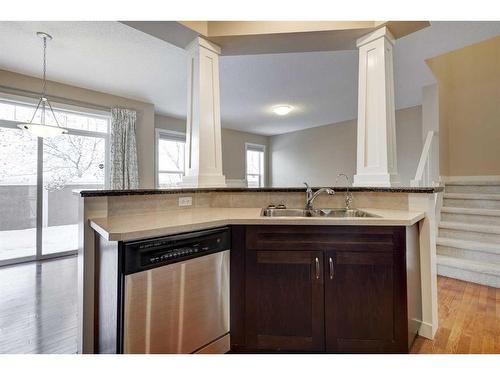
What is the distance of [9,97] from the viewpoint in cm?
357

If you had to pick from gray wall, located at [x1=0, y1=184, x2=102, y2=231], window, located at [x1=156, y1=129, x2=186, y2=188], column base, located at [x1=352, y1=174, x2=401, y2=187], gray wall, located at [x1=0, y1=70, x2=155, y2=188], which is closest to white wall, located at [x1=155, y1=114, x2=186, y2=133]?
window, located at [x1=156, y1=129, x2=186, y2=188]

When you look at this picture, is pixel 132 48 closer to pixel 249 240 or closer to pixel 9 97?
pixel 9 97

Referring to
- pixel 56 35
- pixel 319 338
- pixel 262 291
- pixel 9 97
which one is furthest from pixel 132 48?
pixel 319 338

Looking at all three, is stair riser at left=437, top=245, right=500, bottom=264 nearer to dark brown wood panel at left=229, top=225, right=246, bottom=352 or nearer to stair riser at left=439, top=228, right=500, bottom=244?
stair riser at left=439, top=228, right=500, bottom=244

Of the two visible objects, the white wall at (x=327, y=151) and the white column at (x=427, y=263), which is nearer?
the white column at (x=427, y=263)

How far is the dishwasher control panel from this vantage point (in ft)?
3.89

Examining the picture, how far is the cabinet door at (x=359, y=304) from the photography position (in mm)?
1502

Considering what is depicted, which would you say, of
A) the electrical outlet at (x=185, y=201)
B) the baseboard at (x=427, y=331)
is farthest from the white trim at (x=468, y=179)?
the electrical outlet at (x=185, y=201)

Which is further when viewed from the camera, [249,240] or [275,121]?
[275,121]

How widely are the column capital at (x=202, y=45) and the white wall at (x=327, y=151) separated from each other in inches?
174

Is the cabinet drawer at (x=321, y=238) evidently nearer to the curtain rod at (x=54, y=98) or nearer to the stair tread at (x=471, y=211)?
the stair tread at (x=471, y=211)

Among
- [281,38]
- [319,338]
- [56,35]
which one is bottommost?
[319,338]

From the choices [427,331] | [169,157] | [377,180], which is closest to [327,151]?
[169,157]
